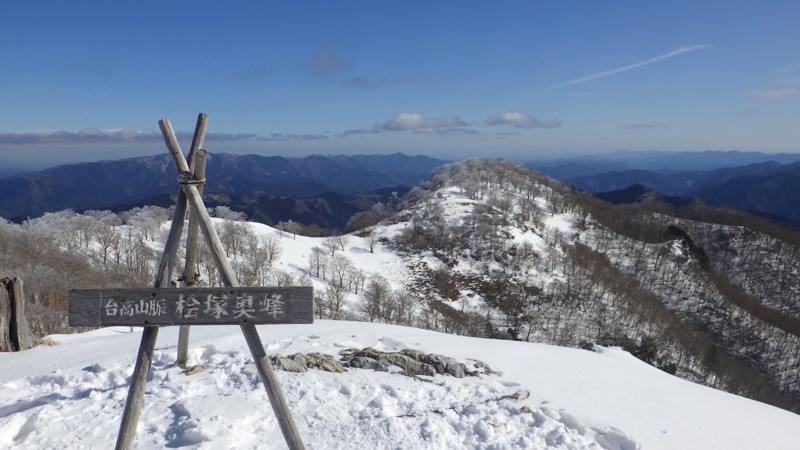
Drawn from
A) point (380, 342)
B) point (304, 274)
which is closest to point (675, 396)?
point (380, 342)

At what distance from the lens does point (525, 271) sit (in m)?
57.9

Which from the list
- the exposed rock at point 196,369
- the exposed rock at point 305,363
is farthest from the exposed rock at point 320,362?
the exposed rock at point 196,369

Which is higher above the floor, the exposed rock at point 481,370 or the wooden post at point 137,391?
the wooden post at point 137,391

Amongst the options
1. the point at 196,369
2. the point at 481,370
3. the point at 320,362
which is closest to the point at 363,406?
the point at 320,362

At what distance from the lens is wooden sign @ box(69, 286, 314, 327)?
15.2 ft

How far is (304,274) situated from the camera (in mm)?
47438

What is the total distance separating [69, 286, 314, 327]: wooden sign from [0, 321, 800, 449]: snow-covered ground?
203 cm

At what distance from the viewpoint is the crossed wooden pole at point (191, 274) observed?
4.80 m

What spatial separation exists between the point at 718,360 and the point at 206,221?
54.3 m

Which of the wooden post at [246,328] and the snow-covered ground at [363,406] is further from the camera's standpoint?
the snow-covered ground at [363,406]

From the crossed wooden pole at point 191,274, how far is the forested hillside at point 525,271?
58.3 ft

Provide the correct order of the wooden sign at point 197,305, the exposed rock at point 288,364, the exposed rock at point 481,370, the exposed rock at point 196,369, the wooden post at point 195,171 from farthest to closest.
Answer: the exposed rock at point 481,370 → the exposed rock at point 288,364 → the exposed rock at point 196,369 → the wooden post at point 195,171 → the wooden sign at point 197,305

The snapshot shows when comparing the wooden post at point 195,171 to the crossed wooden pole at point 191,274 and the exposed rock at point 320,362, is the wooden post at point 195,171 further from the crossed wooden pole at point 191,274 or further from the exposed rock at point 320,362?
the exposed rock at point 320,362

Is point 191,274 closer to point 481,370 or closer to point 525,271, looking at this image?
point 481,370
